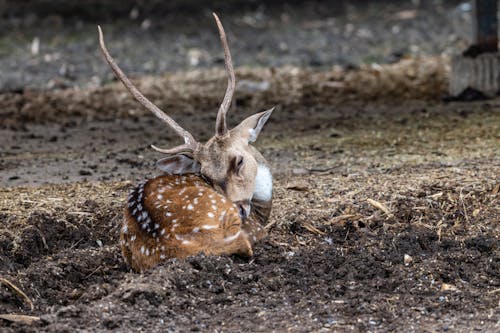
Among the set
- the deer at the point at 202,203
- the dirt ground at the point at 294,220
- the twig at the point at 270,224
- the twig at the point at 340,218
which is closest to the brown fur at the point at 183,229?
the deer at the point at 202,203

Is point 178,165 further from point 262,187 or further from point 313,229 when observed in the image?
point 313,229

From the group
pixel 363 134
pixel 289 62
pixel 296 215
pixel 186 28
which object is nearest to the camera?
pixel 296 215

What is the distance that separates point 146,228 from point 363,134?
11.9ft

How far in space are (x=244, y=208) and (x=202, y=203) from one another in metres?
0.43

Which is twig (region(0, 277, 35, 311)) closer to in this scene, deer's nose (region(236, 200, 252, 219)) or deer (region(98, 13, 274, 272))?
deer (region(98, 13, 274, 272))

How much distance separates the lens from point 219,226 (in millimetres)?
4883

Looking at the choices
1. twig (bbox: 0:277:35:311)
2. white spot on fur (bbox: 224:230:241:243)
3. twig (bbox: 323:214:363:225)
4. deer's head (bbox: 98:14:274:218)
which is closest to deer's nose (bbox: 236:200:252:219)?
deer's head (bbox: 98:14:274:218)

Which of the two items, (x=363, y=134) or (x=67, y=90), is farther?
(x=67, y=90)

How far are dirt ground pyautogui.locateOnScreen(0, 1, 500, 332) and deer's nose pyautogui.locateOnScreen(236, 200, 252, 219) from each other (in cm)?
19

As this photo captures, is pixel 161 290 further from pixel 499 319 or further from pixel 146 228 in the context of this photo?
pixel 499 319

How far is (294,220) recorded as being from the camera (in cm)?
559

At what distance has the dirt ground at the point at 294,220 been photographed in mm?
4473

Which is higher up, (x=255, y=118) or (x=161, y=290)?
(x=255, y=118)

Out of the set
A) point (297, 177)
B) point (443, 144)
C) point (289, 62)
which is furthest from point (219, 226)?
point (289, 62)
